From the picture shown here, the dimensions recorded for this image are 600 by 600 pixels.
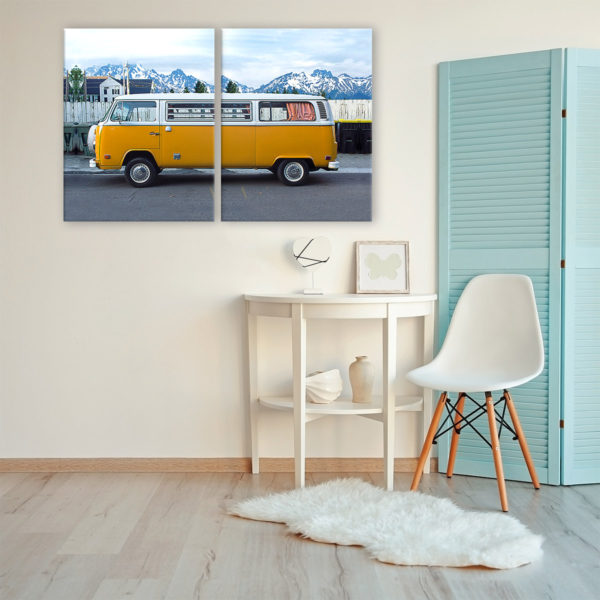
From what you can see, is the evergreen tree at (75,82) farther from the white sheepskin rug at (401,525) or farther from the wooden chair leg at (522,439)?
the wooden chair leg at (522,439)

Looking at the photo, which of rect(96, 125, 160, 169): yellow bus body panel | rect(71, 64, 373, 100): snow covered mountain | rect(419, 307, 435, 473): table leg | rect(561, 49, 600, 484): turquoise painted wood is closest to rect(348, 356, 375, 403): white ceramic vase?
rect(419, 307, 435, 473): table leg

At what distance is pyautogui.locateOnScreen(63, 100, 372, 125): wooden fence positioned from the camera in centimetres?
359

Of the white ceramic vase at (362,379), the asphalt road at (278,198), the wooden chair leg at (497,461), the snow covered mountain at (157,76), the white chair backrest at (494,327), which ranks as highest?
the snow covered mountain at (157,76)

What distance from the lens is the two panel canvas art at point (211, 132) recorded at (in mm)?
3574

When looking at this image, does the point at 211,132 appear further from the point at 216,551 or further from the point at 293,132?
the point at 216,551

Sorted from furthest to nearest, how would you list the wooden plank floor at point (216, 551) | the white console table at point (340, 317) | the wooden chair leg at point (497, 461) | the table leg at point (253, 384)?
the table leg at point (253, 384), the white console table at point (340, 317), the wooden chair leg at point (497, 461), the wooden plank floor at point (216, 551)

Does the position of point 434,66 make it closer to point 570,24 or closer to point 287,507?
point 570,24

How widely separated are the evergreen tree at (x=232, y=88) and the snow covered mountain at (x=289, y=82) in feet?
0.03

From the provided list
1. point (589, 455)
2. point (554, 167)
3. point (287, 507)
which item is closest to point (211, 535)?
point (287, 507)

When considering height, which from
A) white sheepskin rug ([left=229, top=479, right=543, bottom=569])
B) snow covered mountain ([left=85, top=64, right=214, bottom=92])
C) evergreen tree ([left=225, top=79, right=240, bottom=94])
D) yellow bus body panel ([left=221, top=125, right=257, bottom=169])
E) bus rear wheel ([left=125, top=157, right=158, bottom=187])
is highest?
snow covered mountain ([left=85, top=64, right=214, bottom=92])

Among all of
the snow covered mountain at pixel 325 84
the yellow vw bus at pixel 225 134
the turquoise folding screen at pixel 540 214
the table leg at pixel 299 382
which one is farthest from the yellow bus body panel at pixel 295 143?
the table leg at pixel 299 382

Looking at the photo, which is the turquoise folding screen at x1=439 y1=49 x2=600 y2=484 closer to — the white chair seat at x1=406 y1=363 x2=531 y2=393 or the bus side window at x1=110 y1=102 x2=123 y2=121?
the white chair seat at x1=406 y1=363 x2=531 y2=393

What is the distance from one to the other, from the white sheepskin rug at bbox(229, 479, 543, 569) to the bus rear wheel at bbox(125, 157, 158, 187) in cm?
150

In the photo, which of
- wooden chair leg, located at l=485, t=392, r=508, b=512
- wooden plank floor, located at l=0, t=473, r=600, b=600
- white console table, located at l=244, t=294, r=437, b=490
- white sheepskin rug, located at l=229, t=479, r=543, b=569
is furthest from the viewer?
white console table, located at l=244, t=294, r=437, b=490
